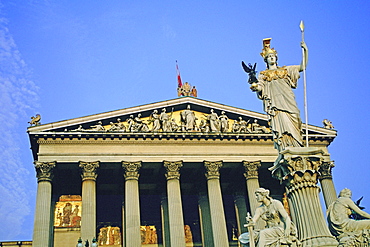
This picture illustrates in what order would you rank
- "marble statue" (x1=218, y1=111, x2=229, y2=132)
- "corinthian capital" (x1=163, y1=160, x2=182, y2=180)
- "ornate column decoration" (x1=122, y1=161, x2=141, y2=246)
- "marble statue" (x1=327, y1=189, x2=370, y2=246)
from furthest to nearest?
1. "marble statue" (x1=218, y1=111, x2=229, y2=132)
2. "corinthian capital" (x1=163, y1=160, x2=182, y2=180)
3. "ornate column decoration" (x1=122, y1=161, x2=141, y2=246)
4. "marble statue" (x1=327, y1=189, x2=370, y2=246)

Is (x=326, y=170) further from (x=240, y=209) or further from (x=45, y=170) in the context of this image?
(x=45, y=170)

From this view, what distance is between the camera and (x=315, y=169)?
9516 millimetres

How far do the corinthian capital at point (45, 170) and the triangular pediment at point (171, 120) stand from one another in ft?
8.08

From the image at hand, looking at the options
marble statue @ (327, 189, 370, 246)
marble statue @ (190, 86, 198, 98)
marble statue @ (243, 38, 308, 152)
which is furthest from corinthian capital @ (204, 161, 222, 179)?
marble statue @ (327, 189, 370, 246)

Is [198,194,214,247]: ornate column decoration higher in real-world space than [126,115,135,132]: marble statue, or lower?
lower

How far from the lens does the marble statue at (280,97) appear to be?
10.0m

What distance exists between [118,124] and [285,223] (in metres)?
26.1

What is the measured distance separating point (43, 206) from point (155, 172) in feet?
29.4

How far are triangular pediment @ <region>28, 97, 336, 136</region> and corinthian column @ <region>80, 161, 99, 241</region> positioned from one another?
8.99 ft

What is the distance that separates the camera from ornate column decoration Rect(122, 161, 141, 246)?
29.6 meters

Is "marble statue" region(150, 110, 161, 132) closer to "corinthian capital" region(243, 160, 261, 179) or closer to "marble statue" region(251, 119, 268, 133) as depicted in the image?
"corinthian capital" region(243, 160, 261, 179)

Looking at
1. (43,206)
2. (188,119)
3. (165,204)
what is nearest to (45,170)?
(43,206)

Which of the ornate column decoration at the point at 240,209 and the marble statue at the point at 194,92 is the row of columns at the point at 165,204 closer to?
the ornate column decoration at the point at 240,209

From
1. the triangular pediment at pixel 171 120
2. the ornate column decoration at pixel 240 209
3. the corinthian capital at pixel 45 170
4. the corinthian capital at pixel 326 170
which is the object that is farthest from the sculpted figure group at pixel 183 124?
the ornate column decoration at pixel 240 209
